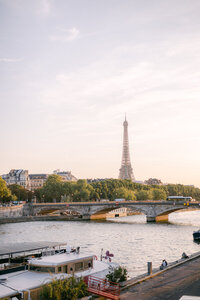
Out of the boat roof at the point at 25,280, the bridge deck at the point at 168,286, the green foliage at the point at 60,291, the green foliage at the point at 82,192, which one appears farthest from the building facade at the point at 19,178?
the green foliage at the point at 60,291

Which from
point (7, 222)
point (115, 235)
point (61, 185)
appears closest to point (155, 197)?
point (61, 185)

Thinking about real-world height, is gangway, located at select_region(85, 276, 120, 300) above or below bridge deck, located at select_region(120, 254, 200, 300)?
above

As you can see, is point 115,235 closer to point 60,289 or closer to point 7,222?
point 7,222

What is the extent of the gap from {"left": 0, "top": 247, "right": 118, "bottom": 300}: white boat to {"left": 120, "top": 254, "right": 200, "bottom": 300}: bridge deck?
9.46 ft

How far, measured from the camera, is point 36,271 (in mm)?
18203

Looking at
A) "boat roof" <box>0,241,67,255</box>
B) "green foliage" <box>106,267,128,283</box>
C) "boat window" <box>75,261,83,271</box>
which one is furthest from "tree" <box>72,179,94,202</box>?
"green foliage" <box>106,267,128,283</box>

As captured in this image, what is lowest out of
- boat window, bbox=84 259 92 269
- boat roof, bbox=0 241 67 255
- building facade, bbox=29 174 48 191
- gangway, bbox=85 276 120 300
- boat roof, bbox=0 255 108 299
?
gangway, bbox=85 276 120 300

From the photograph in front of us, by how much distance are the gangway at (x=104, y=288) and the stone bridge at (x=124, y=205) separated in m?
59.8

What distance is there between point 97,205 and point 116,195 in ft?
135

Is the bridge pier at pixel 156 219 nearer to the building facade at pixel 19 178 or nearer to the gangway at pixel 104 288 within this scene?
the gangway at pixel 104 288

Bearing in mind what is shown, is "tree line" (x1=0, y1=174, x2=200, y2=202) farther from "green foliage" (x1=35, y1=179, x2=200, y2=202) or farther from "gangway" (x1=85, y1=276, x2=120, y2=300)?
"gangway" (x1=85, y1=276, x2=120, y2=300)

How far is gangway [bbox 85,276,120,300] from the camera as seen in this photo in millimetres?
16295

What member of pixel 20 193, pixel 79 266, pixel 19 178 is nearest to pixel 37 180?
pixel 19 178

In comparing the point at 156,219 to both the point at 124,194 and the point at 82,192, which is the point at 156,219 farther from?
the point at 124,194
